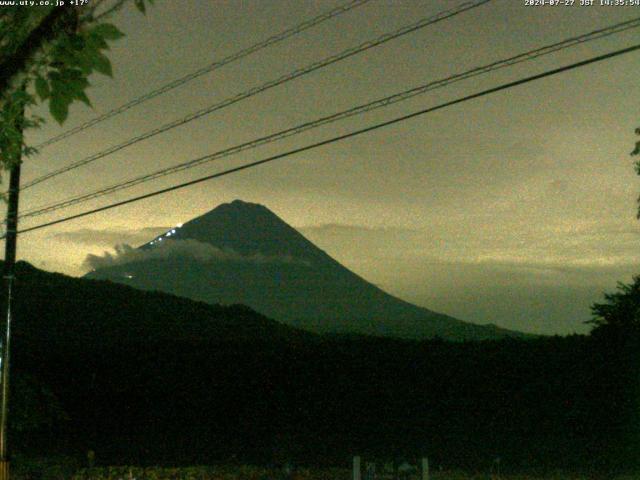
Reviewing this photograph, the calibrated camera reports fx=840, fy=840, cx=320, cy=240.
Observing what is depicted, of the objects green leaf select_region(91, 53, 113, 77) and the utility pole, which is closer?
green leaf select_region(91, 53, 113, 77)

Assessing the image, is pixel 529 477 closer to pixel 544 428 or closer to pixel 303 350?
pixel 544 428

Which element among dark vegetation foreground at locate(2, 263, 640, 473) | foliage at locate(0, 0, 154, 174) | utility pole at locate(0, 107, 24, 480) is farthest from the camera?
dark vegetation foreground at locate(2, 263, 640, 473)

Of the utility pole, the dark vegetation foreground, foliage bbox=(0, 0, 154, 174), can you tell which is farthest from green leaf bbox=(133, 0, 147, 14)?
the dark vegetation foreground

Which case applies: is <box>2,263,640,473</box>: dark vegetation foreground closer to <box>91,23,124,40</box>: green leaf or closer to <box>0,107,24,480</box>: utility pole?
<box>0,107,24,480</box>: utility pole

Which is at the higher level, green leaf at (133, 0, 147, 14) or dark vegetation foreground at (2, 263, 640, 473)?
green leaf at (133, 0, 147, 14)

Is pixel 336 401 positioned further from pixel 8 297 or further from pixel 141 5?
pixel 141 5

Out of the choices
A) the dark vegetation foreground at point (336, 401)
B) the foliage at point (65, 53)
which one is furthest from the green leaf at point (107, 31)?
the dark vegetation foreground at point (336, 401)
